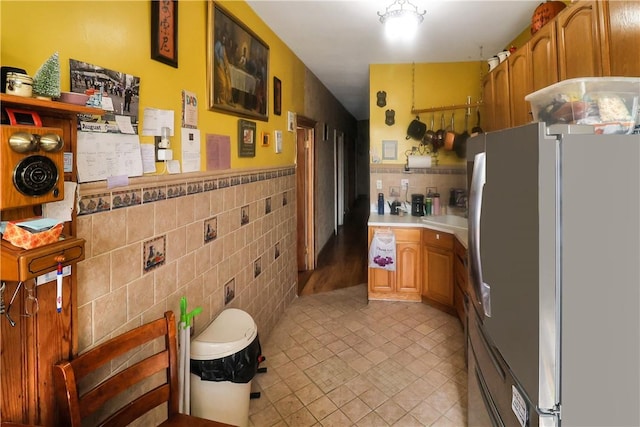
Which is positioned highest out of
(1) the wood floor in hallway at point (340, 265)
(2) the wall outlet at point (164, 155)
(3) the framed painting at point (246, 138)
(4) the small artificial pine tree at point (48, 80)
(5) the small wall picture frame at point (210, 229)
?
(3) the framed painting at point (246, 138)

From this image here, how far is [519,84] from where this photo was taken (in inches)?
93.7

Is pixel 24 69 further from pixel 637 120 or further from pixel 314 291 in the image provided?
pixel 314 291

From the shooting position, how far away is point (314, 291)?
3979 mm

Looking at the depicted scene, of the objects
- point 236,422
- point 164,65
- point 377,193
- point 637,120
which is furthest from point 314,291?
point 637,120

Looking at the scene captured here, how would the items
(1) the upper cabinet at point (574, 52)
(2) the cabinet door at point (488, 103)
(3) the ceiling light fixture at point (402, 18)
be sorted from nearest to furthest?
(1) the upper cabinet at point (574, 52), (3) the ceiling light fixture at point (402, 18), (2) the cabinet door at point (488, 103)

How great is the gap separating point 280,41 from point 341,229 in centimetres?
468

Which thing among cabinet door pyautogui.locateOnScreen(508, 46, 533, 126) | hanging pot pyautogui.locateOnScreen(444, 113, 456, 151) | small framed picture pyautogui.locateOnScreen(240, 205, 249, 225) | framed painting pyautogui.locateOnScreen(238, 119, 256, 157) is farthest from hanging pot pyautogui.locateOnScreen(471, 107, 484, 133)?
small framed picture pyautogui.locateOnScreen(240, 205, 249, 225)

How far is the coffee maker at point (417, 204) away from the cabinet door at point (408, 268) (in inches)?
18.5

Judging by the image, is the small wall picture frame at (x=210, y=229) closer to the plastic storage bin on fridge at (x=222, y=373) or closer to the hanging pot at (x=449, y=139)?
the plastic storage bin on fridge at (x=222, y=373)

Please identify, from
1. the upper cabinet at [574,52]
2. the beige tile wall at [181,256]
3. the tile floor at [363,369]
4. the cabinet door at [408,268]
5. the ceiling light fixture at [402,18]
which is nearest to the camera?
the beige tile wall at [181,256]

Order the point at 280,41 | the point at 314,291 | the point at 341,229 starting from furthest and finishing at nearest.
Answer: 1. the point at 341,229
2. the point at 314,291
3. the point at 280,41

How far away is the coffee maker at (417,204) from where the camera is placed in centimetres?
385

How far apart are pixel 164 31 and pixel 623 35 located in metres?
1.87

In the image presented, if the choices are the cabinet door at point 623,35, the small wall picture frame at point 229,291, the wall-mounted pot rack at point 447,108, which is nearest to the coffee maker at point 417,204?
the wall-mounted pot rack at point 447,108
